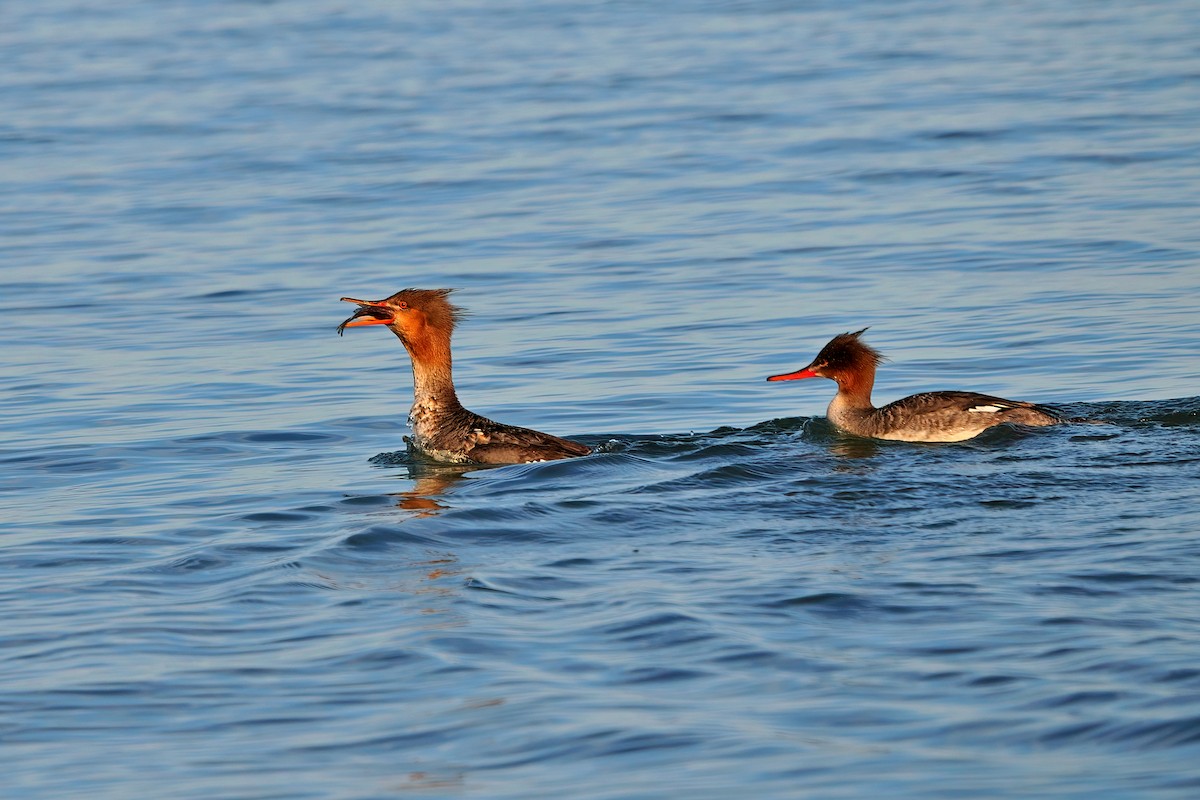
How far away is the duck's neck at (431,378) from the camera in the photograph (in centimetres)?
1224

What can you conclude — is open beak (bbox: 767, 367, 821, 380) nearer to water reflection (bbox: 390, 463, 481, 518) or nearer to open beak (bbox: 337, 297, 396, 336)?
water reflection (bbox: 390, 463, 481, 518)

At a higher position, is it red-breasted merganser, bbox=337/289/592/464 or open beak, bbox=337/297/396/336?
open beak, bbox=337/297/396/336

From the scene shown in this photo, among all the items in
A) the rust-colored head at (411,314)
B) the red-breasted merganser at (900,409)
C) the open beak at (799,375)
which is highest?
the rust-colored head at (411,314)

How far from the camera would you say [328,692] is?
23.7 ft

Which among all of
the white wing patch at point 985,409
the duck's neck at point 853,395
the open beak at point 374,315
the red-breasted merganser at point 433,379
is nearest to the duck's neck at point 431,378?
the red-breasted merganser at point 433,379

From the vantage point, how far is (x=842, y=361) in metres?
12.7

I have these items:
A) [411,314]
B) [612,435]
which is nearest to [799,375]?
[612,435]

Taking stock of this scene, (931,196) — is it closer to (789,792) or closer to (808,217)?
(808,217)

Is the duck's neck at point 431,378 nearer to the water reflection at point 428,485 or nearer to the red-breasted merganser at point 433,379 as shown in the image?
the red-breasted merganser at point 433,379

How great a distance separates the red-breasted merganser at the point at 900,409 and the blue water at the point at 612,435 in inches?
6.9

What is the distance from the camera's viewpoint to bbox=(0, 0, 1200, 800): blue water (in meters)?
6.68

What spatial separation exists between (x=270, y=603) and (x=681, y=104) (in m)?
20.1

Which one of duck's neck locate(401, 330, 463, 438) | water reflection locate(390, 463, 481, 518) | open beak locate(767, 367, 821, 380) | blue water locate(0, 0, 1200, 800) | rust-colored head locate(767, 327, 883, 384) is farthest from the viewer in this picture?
rust-colored head locate(767, 327, 883, 384)

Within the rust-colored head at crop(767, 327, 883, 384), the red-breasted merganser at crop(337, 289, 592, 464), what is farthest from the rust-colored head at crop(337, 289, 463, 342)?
the rust-colored head at crop(767, 327, 883, 384)
